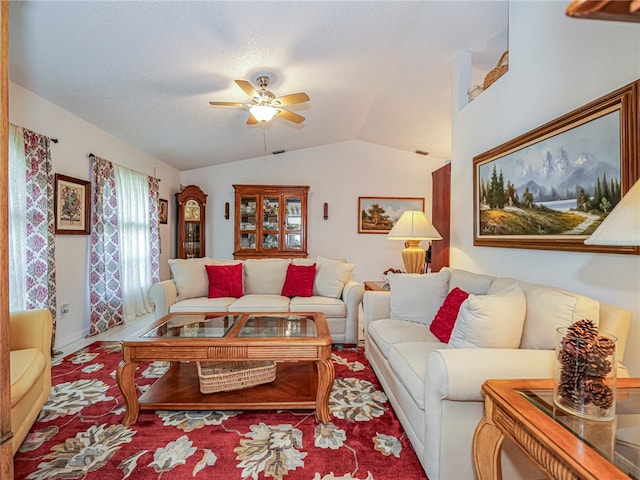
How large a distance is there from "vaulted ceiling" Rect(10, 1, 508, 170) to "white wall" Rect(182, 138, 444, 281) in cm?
167

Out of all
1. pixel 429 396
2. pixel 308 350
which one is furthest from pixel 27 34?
pixel 429 396

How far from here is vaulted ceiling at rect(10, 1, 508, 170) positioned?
227 centimetres

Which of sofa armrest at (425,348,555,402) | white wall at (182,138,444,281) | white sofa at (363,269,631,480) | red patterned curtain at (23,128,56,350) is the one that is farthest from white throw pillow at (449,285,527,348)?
white wall at (182,138,444,281)

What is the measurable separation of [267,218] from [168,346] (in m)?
4.03

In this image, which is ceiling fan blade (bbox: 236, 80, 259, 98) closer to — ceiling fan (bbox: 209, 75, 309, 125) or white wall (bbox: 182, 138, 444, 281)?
ceiling fan (bbox: 209, 75, 309, 125)

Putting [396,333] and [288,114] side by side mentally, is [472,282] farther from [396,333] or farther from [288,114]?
[288,114]

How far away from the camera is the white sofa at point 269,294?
340 centimetres

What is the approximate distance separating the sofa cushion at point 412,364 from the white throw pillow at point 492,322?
0.76 feet

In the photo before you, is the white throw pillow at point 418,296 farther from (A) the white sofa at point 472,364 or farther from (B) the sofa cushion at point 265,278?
(B) the sofa cushion at point 265,278

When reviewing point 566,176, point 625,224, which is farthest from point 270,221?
point 625,224

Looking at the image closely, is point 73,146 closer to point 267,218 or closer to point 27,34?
point 27,34

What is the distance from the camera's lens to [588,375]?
103 cm

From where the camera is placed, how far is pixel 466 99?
3.21 metres

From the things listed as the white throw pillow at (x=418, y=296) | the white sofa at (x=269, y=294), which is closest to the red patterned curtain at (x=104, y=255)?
the white sofa at (x=269, y=294)
